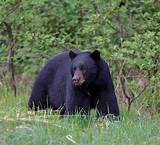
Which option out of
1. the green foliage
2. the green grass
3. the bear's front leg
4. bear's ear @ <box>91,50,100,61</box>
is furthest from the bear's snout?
the green foliage

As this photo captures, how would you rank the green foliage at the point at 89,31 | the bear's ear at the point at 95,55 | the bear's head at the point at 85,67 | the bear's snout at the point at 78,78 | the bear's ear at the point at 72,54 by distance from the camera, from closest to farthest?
the bear's snout at the point at 78,78 < the bear's head at the point at 85,67 < the bear's ear at the point at 95,55 < the bear's ear at the point at 72,54 < the green foliage at the point at 89,31

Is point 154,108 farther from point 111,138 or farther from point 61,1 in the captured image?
point 111,138

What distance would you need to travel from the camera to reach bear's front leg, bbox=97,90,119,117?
8.02 m

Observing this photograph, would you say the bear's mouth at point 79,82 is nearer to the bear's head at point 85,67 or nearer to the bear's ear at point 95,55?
the bear's head at point 85,67

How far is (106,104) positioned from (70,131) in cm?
187

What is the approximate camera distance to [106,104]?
8.02m

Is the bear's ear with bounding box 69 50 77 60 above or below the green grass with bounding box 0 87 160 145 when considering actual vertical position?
above

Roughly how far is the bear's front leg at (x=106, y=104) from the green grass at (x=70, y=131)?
30.1 inches

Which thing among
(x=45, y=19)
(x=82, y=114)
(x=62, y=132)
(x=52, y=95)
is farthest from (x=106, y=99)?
(x=45, y=19)

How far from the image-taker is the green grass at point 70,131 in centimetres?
584

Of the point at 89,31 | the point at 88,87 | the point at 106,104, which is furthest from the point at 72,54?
the point at 89,31

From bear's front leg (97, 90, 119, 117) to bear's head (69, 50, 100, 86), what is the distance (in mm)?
285

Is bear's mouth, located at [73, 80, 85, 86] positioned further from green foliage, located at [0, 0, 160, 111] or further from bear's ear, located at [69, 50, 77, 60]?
green foliage, located at [0, 0, 160, 111]

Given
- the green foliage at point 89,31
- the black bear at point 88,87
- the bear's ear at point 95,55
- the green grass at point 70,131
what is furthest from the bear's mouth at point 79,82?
the green foliage at point 89,31
